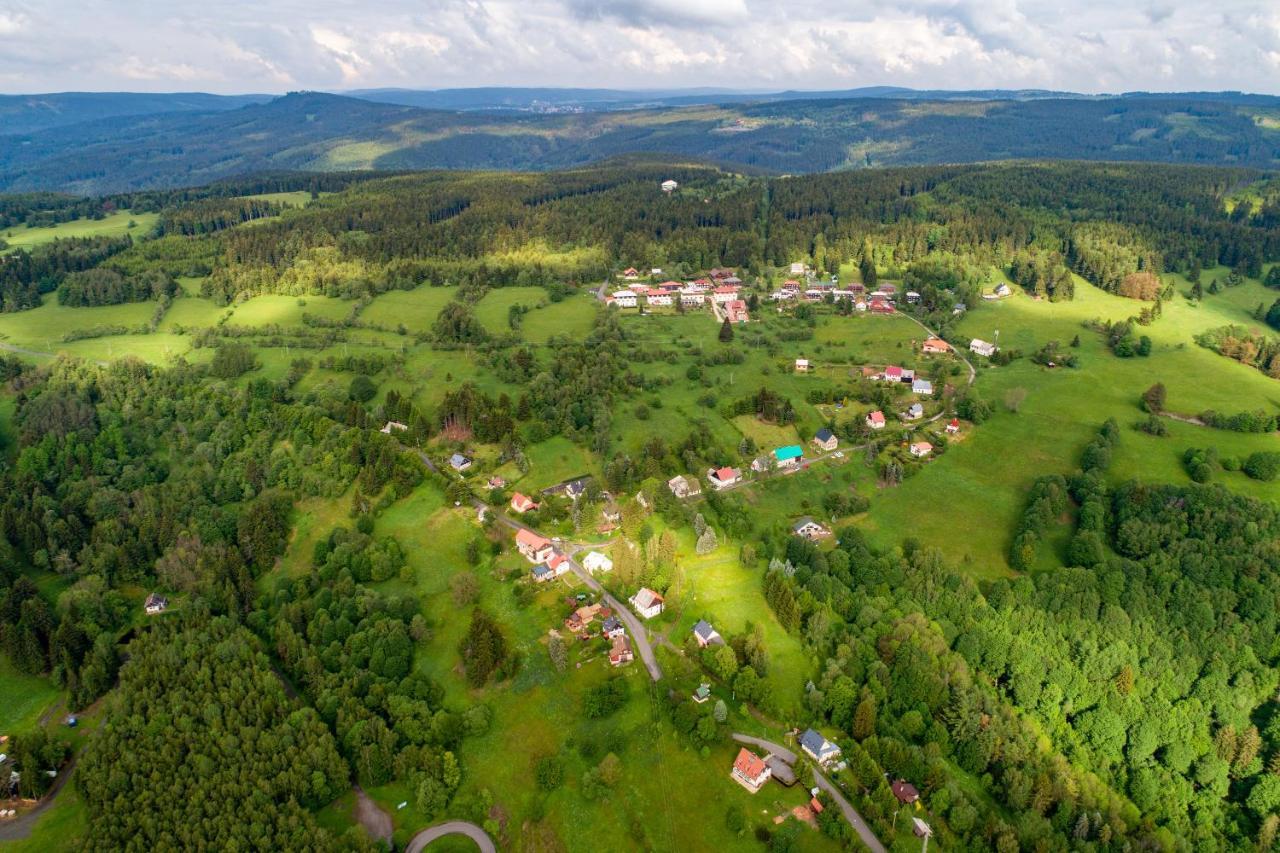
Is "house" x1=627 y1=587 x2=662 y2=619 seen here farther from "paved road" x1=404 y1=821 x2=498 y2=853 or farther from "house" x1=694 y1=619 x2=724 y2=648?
"paved road" x1=404 y1=821 x2=498 y2=853

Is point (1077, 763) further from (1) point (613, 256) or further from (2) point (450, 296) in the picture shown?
(1) point (613, 256)

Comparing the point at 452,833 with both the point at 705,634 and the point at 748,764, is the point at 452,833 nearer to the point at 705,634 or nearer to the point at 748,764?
the point at 748,764

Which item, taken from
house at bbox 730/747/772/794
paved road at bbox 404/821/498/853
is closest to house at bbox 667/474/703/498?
house at bbox 730/747/772/794

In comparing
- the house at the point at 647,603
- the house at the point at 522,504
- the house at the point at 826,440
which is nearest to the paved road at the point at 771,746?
the house at the point at 647,603

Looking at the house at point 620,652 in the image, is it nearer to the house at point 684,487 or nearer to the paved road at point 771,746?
the paved road at point 771,746

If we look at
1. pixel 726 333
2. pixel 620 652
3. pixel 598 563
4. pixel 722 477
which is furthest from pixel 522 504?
pixel 726 333

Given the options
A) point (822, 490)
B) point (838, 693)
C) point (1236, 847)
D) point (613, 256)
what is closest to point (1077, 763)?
point (1236, 847)
